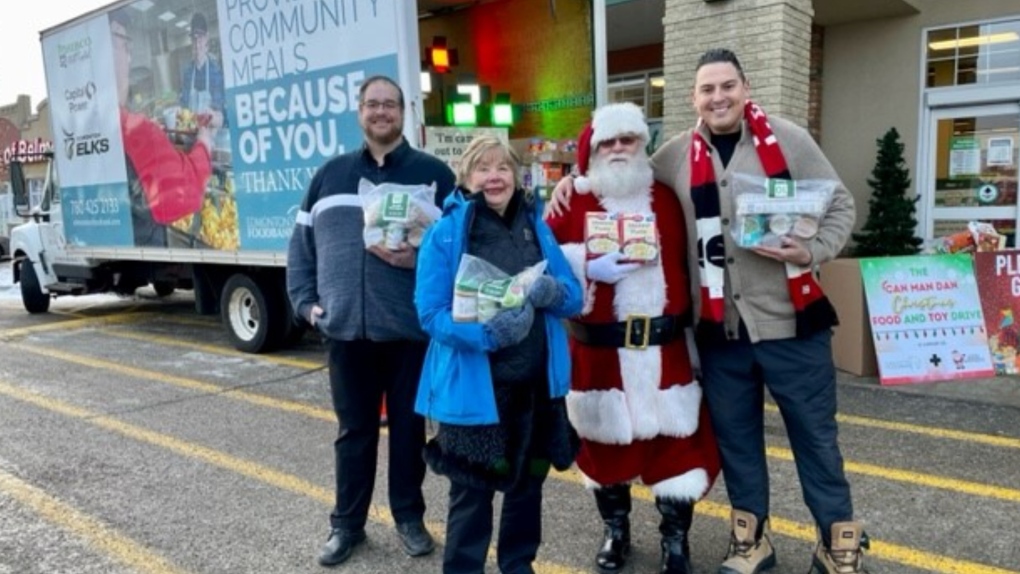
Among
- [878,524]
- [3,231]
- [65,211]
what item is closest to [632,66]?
[65,211]

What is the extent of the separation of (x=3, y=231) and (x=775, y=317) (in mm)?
28741

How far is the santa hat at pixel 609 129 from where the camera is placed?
2.88 m

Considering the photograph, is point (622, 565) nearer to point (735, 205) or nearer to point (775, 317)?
point (775, 317)

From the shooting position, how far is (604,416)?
2947mm

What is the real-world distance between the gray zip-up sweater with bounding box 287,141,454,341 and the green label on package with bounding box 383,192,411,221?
0.20m

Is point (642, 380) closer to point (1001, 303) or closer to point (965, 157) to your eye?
point (1001, 303)

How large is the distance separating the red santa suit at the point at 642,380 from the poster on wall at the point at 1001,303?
3931mm

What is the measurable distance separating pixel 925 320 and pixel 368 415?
4.40 meters

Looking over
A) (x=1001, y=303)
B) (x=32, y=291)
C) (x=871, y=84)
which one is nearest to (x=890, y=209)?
(x=871, y=84)

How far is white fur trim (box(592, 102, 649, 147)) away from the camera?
288cm

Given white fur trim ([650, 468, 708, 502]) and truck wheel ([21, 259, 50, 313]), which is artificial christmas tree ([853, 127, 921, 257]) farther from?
truck wheel ([21, 259, 50, 313])

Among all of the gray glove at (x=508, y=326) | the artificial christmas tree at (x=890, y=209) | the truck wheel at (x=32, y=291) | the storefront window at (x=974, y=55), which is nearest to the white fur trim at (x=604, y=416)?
the gray glove at (x=508, y=326)

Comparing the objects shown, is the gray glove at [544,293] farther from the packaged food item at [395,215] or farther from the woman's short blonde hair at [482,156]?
the packaged food item at [395,215]

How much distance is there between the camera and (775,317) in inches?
Answer: 111
